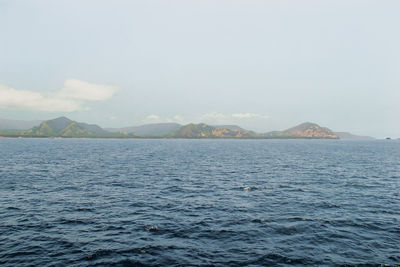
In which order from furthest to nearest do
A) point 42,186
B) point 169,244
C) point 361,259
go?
point 42,186, point 169,244, point 361,259

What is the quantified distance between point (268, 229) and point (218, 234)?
6.34m

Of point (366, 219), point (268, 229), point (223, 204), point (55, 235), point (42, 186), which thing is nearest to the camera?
point (55, 235)

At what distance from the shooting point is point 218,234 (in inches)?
1048

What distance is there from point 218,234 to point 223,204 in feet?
38.2

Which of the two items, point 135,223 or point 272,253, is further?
point 135,223

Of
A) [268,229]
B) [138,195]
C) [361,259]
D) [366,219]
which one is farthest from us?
[138,195]

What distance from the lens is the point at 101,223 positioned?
29.7 meters

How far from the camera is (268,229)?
2817 cm

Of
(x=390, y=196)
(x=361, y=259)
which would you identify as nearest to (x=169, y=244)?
(x=361, y=259)

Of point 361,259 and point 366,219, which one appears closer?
point 361,259

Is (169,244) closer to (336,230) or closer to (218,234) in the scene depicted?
(218,234)

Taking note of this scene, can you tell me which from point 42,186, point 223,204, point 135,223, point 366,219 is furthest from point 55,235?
point 366,219

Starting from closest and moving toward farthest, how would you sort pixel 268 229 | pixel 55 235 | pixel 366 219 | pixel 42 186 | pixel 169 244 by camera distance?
pixel 169 244
pixel 55 235
pixel 268 229
pixel 366 219
pixel 42 186

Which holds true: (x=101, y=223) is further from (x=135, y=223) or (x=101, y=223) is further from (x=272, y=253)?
(x=272, y=253)
